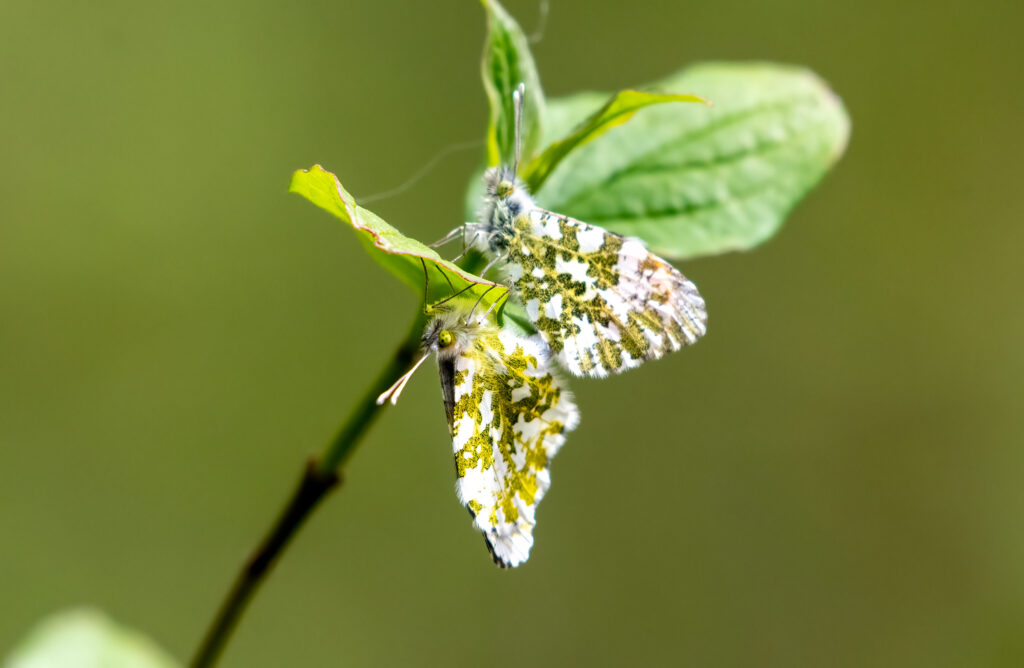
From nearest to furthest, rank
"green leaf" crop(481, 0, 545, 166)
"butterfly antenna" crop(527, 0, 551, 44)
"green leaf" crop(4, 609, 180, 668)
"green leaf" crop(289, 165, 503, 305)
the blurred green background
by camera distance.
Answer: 1. "green leaf" crop(289, 165, 503, 305)
2. "green leaf" crop(481, 0, 545, 166)
3. "butterfly antenna" crop(527, 0, 551, 44)
4. "green leaf" crop(4, 609, 180, 668)
5. the blurred green background

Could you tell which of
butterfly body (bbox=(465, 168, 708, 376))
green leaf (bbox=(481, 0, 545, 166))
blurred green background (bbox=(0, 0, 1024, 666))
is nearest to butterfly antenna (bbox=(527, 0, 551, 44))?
green leaf (bbox=(481, 0, 545, 166))

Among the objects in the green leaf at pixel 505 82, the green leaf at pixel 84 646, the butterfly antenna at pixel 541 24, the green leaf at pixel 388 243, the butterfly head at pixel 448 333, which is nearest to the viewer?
the green leaf at pixel 388 243

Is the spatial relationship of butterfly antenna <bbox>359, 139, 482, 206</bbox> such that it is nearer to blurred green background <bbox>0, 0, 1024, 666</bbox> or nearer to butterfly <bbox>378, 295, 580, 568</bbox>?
butterfly <bbox>378, 295, 580, 568</bbox>

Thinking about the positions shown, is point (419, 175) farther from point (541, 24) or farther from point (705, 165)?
point (541, 24)

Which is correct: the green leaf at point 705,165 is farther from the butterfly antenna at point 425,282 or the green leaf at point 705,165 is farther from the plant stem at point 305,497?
the plant stem at point 305,497

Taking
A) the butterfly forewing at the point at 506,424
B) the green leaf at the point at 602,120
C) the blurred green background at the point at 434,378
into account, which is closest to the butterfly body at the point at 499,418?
the butterfly forewing at the point at 506,424

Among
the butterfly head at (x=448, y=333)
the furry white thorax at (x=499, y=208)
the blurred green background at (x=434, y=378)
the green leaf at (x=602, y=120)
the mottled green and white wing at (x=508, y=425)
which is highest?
the green leaf at (x=602, y=120)

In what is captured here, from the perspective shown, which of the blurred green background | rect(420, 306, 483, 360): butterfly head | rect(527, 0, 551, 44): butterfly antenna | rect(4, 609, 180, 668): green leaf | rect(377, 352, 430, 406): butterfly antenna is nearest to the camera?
rect(377, 352, 430, 406): butterfly antenna
